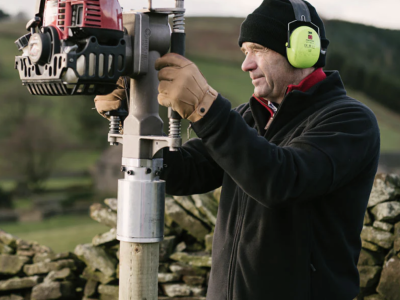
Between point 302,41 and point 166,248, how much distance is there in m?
3.02

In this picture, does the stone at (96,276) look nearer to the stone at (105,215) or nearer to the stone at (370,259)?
the stone at (105,215)

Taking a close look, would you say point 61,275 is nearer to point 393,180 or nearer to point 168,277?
point 168,277

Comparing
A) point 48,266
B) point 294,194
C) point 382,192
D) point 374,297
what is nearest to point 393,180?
point 382,192

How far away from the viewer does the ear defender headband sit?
2363 mm

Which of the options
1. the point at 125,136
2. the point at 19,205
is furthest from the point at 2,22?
the point at 125,136

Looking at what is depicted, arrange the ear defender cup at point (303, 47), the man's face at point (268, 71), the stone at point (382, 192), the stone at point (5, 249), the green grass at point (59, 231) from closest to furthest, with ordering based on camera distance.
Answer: the ear defender cup at point (303, 47) < the man's face at point (268, 71) < the stone at point (382, 192) < the stone at point (5, 249) < the green grass at point (59, 231)

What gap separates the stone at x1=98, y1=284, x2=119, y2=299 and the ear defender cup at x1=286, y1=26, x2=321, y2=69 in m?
3.21

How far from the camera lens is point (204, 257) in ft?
15.9

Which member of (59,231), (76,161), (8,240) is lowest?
(59,231)

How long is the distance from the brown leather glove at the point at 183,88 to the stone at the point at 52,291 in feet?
12.0

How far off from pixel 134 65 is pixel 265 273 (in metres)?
0.96

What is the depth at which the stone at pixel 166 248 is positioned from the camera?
4.96 meters

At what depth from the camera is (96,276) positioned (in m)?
5.19

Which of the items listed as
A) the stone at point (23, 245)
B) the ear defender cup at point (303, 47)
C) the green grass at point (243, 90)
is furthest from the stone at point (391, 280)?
the green grass at point (243, 90)
